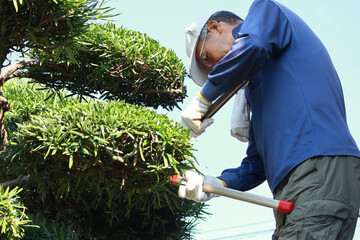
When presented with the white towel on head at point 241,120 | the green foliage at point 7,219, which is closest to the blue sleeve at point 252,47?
the white towel on head at point 241,120

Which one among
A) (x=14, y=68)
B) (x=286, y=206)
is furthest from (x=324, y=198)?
(x=14, y=68)

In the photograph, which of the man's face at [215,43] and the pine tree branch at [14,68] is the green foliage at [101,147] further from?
the man's face at [215,43]

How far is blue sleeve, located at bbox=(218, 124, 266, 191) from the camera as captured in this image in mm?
1729

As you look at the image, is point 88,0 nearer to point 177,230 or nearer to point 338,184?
point 338,184

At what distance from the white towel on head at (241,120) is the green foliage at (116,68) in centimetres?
82

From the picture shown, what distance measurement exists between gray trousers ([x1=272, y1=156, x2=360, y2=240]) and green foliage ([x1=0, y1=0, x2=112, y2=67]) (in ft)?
3.14

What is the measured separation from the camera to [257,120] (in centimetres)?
157

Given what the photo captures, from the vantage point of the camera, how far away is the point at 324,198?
1347 mm

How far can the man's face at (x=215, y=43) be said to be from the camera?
1.76 metres

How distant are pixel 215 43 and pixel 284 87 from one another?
0.36 meters

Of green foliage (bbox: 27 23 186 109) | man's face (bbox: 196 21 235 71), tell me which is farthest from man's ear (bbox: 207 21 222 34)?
green foliage (bbox: 27 23 186 109)

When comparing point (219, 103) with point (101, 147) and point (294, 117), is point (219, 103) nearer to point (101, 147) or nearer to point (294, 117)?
point (294, 117)

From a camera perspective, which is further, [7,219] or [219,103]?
[7,219]

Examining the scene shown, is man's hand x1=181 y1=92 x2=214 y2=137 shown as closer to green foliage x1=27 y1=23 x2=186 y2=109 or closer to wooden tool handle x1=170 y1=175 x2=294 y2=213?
wooden tool handle x1=170 y1=175 x2=294 y2=213
